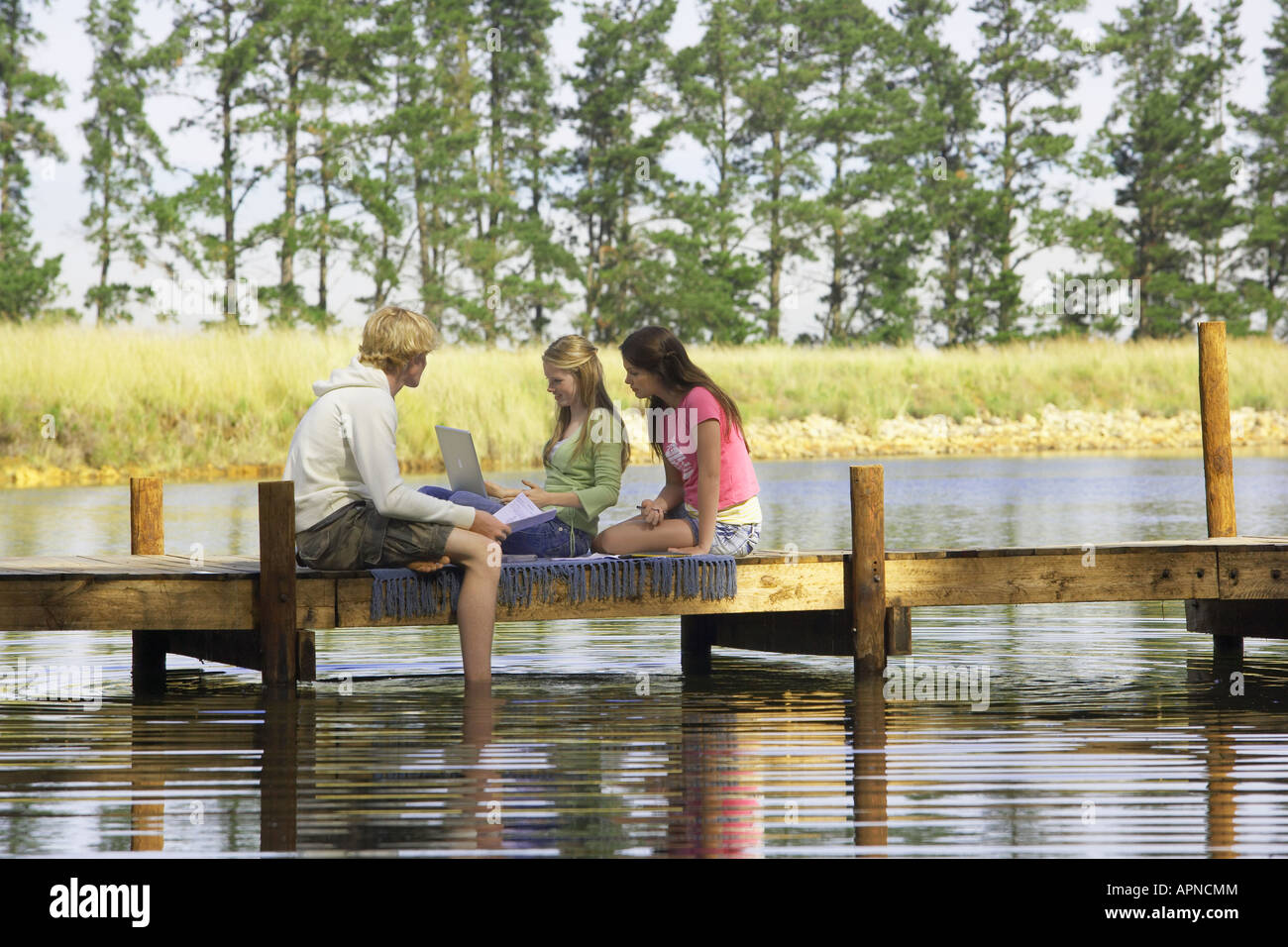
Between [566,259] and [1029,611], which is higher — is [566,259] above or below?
above

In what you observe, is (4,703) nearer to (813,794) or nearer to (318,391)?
(318,391)

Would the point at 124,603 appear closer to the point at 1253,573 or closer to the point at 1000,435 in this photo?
the point at 1253,573

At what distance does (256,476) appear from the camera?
22625 millimetres

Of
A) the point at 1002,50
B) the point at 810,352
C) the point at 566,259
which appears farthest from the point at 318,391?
the point at 1002,50

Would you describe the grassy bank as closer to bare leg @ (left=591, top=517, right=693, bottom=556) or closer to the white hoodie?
bare leg @ (left=591, top=517, right=693, bottom=556)

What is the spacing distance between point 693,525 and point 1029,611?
13.9ft

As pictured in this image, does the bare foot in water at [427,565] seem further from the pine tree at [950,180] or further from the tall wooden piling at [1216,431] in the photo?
the pine tree at [950,180]

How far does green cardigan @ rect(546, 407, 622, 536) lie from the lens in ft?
22.7

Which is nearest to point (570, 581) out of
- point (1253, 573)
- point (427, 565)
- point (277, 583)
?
point (427, 565)

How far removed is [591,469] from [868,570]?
4.42ft

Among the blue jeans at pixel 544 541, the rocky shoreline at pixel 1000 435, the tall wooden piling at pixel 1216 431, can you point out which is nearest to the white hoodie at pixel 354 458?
the blue jeans at pixel 544 541
